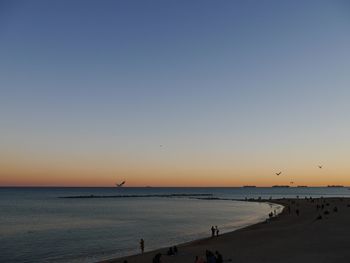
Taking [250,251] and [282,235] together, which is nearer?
[250,251]

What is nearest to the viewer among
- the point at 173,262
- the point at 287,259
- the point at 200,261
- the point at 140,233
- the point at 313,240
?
the point at 200,261

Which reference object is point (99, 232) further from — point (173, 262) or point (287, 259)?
point (287, 259)

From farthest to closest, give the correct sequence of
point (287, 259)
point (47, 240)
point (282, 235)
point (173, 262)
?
point (47, 240)
point (282, 235)
point (173, 262)
point (287, 259)

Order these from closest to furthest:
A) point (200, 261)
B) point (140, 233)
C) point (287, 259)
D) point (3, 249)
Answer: point (200, 261), point (287, 259), point (3, 249), point (140, 233)

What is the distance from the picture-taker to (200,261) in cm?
2098

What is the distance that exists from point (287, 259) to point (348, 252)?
3.66m

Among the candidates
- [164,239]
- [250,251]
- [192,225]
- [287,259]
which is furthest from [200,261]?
[192,225]

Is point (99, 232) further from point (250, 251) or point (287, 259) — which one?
point (287, 259)

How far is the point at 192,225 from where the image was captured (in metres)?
58.3

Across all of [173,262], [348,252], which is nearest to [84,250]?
[173,262]

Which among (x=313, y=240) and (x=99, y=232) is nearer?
(x=313, y=240)

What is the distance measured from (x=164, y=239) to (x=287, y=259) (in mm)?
22053

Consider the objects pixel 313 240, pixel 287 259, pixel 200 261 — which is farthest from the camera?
pixel 313 240

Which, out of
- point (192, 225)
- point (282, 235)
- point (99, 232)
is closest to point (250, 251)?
point (282, 235)
